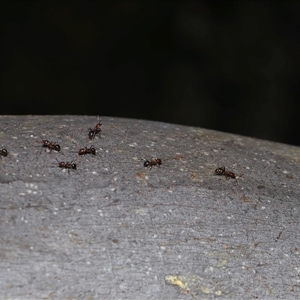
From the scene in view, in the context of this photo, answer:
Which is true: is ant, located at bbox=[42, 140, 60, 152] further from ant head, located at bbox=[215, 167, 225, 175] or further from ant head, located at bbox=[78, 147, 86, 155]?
ant head, located at bbox=[215, 167, 225, 175]

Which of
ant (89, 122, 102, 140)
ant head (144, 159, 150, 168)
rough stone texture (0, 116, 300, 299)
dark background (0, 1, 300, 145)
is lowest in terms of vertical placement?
rough stone texture (0, 116, 300, 299)

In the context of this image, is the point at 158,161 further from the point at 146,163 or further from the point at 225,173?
the point at 225,173

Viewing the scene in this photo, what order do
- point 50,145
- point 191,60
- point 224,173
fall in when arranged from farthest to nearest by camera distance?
point 191,60, point 224,173, point 50,145

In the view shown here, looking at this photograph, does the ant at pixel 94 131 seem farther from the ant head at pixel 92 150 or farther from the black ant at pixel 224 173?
the black ant at pixel 224 173

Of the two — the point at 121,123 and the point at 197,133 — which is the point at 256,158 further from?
the point at 121,123

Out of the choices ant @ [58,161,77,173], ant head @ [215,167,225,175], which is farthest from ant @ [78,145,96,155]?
ant head @ [215,167,225,175]

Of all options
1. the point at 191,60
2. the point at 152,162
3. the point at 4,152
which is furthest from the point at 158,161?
the point at 191,60

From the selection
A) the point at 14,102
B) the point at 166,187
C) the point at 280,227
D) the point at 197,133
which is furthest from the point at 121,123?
the point at 14,102

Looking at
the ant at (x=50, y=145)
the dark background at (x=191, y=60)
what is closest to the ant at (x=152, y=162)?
the ant at (x=50, y=145)
